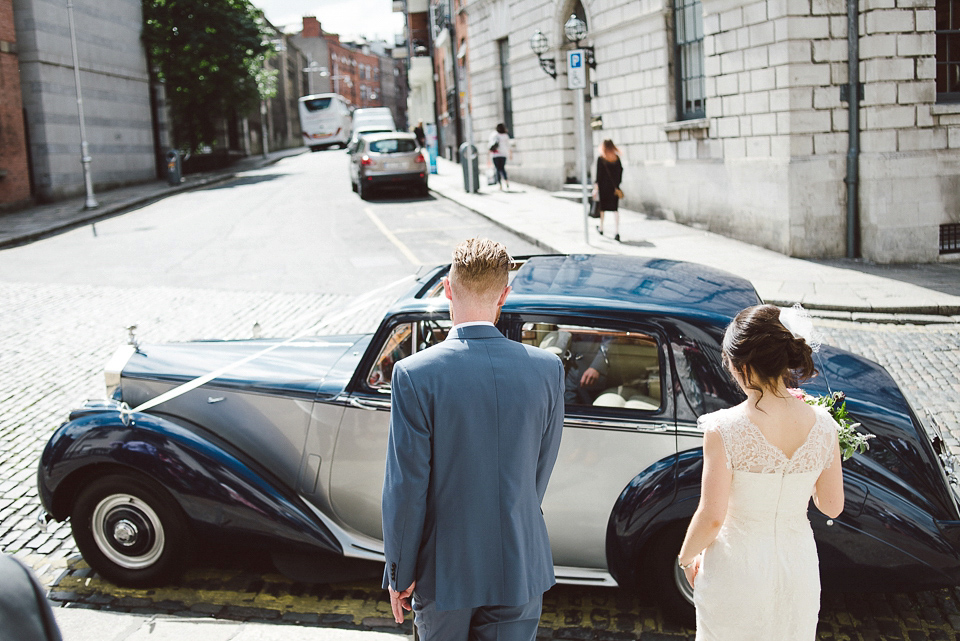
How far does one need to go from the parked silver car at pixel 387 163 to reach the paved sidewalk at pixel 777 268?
4.37m

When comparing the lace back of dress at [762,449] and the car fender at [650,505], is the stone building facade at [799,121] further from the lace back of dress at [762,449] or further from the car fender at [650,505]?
the lace back of dress at [762,449]

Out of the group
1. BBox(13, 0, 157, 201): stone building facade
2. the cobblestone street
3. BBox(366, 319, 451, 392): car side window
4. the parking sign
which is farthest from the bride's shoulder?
BBox(13, 0, 157, 201): stone building facade

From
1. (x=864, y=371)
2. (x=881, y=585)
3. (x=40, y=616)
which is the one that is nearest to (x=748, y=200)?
(x=864, y=371)

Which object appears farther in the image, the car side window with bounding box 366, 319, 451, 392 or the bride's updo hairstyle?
the car side window with bounding box 366, 319, 451, 392

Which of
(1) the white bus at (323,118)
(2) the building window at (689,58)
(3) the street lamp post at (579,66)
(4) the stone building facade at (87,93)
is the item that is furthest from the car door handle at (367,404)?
(1) the white bus at (323,118)

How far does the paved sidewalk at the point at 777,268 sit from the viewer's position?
986 centimetres

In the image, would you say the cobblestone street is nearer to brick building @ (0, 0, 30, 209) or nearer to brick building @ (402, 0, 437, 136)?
brick building @ (0, 0, 30, 209)

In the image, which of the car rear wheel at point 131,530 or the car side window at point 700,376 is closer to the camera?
the car side window at point 700,376

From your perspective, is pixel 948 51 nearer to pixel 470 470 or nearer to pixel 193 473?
pixel 193 473

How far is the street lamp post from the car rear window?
4068 mm

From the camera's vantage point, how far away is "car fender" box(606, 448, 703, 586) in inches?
143

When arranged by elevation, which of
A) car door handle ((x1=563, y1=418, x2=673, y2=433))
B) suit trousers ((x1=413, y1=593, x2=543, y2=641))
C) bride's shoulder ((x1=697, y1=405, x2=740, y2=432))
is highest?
bride's shoulder ((x1=697, y1=405, x2=740, y2=432))

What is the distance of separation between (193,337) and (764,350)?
7.92 metres

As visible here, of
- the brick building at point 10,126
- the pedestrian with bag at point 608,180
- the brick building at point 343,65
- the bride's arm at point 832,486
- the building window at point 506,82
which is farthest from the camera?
the brick building at point 343,65
